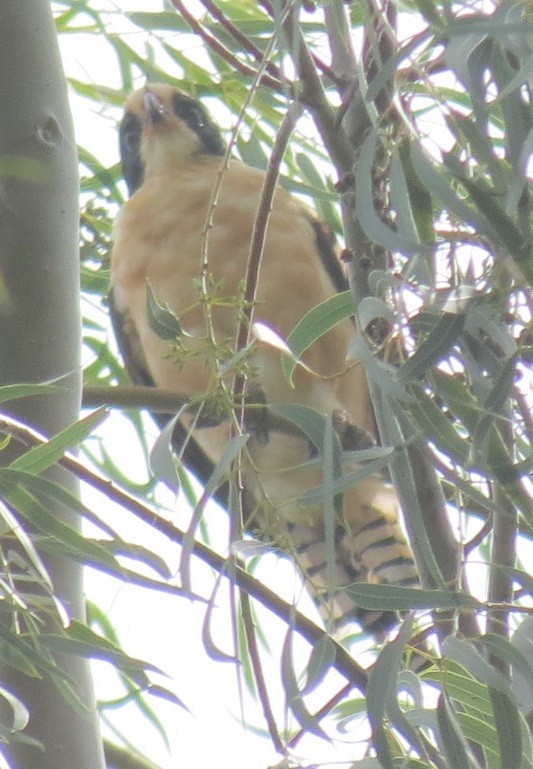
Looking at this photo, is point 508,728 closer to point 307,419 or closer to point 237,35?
point 307,419

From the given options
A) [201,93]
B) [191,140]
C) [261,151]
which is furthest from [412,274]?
[191,140]

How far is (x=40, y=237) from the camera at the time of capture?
1060mm

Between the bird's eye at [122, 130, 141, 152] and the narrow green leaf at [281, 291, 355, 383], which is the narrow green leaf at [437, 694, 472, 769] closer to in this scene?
the narrow green leaf at [281, 291, 355, 383]

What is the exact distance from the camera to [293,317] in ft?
5.89

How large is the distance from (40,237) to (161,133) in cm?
117

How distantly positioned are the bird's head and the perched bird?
1.2 inches

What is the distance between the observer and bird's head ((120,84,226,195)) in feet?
7.08

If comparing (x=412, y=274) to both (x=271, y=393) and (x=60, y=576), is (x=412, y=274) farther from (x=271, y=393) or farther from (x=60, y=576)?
(x=271, y=393)

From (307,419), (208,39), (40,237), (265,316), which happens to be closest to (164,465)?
(307,419)

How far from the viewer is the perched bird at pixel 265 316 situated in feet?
5.90

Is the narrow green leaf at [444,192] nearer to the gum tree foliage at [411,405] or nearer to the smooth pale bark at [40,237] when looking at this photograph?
the gum tree foliage at [411,405]

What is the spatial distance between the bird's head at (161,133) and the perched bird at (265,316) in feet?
0.10

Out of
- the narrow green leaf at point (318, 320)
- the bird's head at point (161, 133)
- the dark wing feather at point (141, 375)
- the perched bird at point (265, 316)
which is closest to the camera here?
the narrow green leaf at point (318, 320)

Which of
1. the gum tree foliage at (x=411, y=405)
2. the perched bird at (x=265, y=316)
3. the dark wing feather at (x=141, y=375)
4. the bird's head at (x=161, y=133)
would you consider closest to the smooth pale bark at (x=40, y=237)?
the gum tree foliage at (x=411, y=405)
